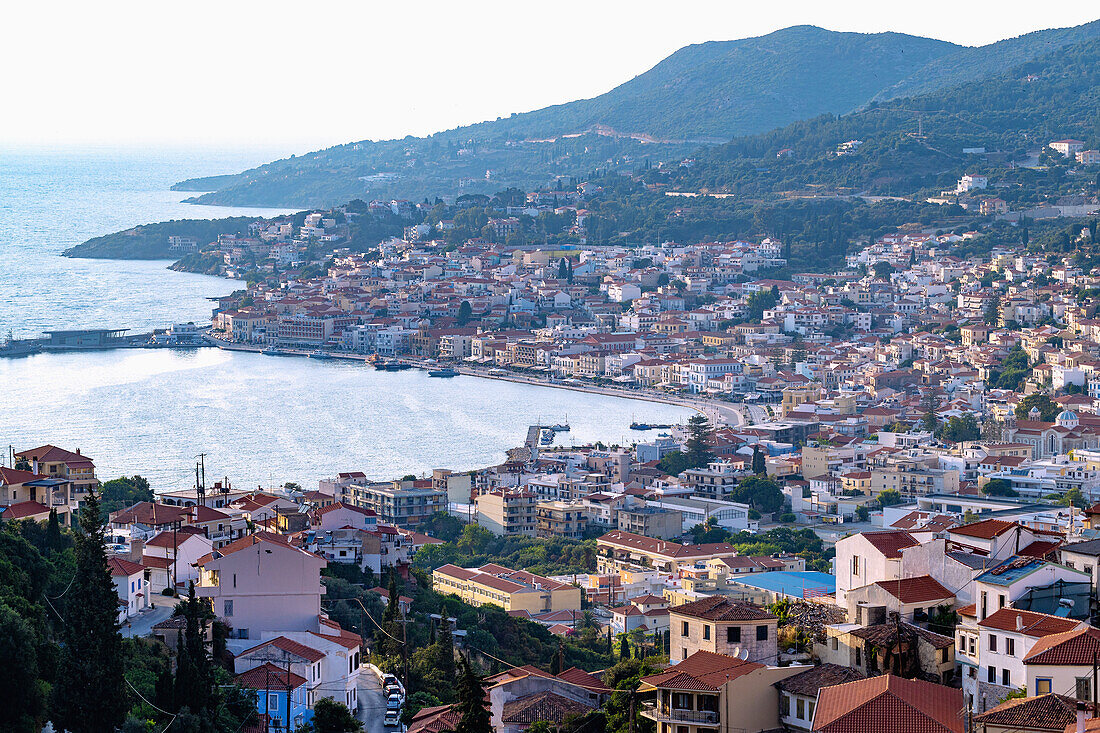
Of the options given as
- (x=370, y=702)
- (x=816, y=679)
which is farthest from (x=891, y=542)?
(x=370, y=702)

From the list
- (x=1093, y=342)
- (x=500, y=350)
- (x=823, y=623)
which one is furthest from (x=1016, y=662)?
(x=500, y=350)

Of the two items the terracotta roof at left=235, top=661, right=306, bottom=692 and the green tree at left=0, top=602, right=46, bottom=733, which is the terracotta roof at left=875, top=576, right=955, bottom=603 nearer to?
the terracotta roof at left=235, top=661, right=306, bottom=692

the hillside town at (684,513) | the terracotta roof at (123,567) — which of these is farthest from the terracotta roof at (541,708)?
the terracotta roof at (123,567)

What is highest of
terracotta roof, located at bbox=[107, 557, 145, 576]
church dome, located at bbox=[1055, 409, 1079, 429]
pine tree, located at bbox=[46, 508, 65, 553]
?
pine tree, located at bbox=[46, 508, 65, 553]

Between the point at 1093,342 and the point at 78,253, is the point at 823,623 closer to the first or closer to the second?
the point at 1093,342

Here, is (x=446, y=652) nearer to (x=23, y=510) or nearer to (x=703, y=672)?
(x=23, y=510)

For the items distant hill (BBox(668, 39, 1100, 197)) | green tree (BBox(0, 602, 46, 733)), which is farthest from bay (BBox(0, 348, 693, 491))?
distant hill (BBox(668, 39, 1100, 197))
